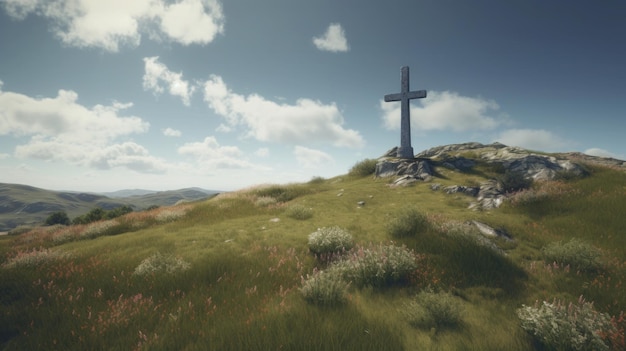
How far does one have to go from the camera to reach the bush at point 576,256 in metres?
7.58

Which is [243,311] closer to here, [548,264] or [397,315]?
[397,315]

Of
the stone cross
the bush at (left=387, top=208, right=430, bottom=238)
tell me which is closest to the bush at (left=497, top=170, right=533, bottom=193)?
the bush at (left=387, top=208, right=430, bottom=238)

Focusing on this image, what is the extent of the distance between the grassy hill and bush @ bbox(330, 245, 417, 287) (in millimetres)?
31

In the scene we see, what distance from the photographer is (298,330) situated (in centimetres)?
470

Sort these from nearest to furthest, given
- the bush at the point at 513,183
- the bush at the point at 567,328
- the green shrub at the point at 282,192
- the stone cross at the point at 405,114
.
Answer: the bush at the point at 567,328 < the bush at the point at 513,183 < the green shrub at the point at 282,192 < the stone cross at the point at 405,114

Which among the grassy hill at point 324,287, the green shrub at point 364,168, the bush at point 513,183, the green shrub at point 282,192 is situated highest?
the green shrub at point 364,168

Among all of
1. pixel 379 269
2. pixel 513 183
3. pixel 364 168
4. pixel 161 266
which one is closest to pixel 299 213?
pixel 161 266

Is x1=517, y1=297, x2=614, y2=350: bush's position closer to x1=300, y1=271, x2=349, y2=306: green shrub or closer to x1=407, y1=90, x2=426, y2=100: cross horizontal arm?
x1=300, y1=271, x2=349, y2=306: green shrub

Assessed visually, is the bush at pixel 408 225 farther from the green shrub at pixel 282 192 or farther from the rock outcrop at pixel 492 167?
Answer: the green shrub at pixel 282 192

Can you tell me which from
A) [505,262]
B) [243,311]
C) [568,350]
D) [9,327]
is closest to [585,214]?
[505,262]

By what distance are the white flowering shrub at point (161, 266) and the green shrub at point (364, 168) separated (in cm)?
2768

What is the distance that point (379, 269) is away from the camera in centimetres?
683

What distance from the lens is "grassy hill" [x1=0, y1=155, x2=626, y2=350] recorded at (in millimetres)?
4742

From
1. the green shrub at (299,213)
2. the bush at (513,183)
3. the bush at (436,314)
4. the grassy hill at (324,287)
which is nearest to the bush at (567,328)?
the grassy hill at (324,287)
